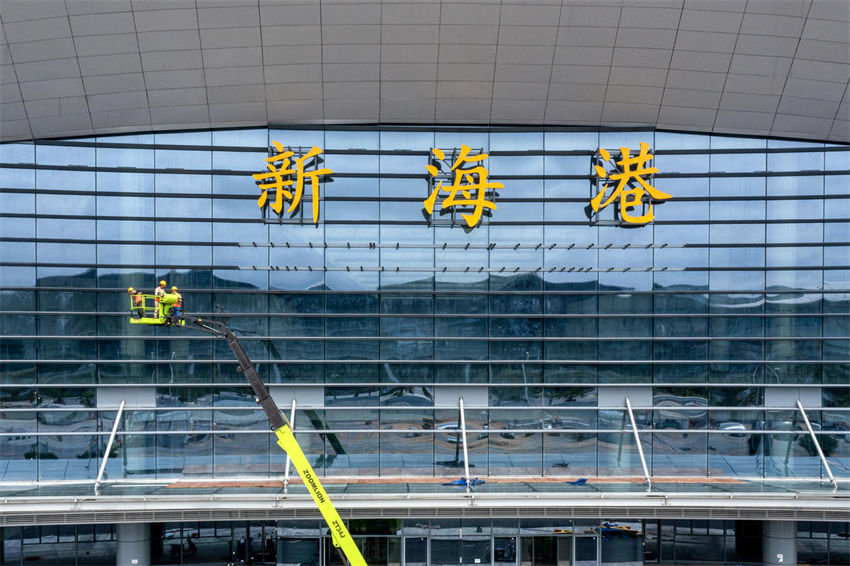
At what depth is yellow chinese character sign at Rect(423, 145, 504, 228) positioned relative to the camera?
54.9 feet

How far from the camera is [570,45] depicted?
51.2 ft

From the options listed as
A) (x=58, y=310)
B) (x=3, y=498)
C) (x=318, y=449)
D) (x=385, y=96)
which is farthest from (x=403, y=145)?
(x=3, y=498)

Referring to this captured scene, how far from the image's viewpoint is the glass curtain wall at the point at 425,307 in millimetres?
16688

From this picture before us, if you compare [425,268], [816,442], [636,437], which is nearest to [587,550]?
[636,437]

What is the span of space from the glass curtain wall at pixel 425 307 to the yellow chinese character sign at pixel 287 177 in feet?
0.95

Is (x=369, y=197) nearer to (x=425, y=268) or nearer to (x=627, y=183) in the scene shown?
(x=425, y=268)

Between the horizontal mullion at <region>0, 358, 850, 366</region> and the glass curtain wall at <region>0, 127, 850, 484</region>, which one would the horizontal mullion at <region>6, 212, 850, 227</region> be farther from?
the horizontal mullion at <region>0, 358, 850, 366</region>

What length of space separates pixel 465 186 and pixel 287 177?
17.5 feet

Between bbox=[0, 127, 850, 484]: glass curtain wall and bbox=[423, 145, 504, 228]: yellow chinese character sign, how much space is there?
15.5 inches

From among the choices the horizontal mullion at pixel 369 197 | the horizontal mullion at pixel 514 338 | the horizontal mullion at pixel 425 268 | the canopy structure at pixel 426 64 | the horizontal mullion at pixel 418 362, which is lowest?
the horizontal mullion at pixel 418 362

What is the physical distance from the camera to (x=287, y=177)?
55.1 feet

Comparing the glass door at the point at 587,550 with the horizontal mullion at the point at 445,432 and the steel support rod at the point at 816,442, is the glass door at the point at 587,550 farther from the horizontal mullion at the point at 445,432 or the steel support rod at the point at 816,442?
the steel support rod at the point at 816,442

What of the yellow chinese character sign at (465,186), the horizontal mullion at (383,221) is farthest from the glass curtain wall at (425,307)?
the yellow chinese character sign at (465,186)

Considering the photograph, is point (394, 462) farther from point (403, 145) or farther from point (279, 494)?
point (403, 145)
